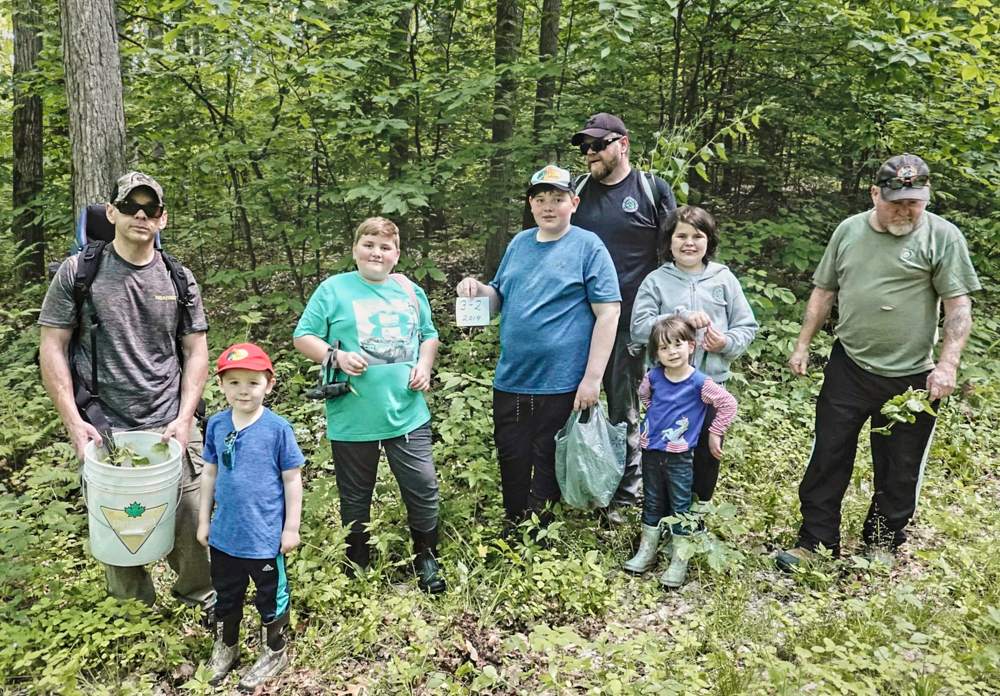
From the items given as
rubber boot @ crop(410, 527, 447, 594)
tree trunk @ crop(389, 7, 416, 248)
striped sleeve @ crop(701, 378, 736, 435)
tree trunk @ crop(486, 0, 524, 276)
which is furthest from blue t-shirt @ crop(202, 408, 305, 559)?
tree trunk @ crop(486, 0, 524, 276)

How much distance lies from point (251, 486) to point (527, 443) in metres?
1.54

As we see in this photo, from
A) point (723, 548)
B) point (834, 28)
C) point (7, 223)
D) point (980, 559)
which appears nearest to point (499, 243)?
point (834, 28)

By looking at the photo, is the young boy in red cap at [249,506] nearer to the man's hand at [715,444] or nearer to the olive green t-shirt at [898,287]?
the man's hand at [715,444]

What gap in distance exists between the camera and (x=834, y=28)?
19.9 ft

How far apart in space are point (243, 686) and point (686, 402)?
2552 millimetres

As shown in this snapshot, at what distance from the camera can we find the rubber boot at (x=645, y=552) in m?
3.61

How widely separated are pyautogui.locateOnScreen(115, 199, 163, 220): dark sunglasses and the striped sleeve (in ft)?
9.53

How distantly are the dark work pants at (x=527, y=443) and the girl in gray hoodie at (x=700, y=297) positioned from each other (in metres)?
0.64

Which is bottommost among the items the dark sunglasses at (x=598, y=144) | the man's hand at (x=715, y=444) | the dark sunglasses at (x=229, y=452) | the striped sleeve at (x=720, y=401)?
the man's hand at (x=715, y=444)

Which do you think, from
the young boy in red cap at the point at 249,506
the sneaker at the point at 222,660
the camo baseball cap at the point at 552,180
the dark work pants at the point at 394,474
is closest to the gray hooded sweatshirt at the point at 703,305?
the camo baseball cap at the point at 552,180

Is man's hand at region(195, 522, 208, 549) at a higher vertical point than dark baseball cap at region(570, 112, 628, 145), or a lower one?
lower

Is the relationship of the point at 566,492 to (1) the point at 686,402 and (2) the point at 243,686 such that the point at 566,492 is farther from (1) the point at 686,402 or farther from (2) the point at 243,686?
(2) the point at 243,686

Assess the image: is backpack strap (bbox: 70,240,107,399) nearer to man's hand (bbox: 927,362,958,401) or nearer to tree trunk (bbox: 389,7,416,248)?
tree trunk (bbox: 389,7,416,248)

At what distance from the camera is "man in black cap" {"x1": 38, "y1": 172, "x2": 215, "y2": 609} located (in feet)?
9.53
